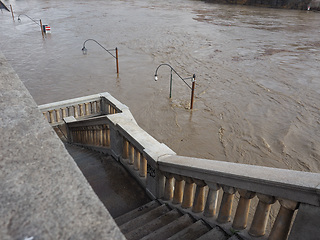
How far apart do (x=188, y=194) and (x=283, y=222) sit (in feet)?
4.39

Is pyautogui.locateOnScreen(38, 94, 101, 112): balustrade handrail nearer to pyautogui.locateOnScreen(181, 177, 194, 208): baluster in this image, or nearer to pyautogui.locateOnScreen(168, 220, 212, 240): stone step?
pyautogui.locateOnScreen(181, 177, 194, 208): baluster

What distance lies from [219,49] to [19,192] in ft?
78.4

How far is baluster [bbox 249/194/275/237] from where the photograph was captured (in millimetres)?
2548

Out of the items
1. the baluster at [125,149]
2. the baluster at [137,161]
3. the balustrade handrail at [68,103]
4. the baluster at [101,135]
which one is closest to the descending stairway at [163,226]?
the baluster at [137,161]

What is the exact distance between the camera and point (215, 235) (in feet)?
9.96

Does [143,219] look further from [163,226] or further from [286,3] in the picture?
[286,3]

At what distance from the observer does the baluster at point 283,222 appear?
7.74 feet

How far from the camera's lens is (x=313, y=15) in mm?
43750

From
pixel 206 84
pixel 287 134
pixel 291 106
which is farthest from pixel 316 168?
pixel 206 84

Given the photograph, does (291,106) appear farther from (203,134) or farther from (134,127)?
(134,127)

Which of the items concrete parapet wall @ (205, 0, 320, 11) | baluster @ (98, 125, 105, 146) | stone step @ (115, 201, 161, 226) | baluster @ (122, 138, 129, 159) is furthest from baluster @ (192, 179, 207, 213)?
concrete parapet wall @ (205, 0, 320, 11)

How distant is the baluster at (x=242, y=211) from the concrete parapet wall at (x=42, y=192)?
1.78 meters

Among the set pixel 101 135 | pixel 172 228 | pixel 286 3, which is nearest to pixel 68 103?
pixel 101 135

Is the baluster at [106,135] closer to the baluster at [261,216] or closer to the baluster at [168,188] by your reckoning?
the baluster at [168,188]
